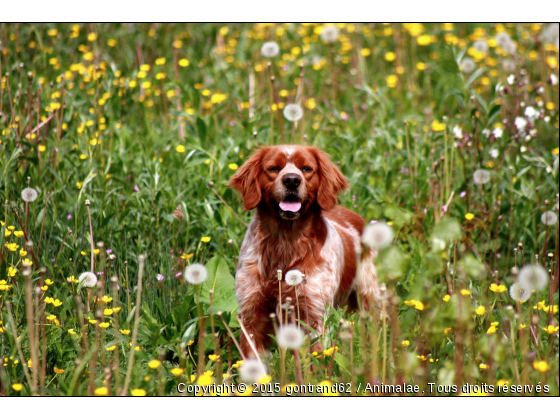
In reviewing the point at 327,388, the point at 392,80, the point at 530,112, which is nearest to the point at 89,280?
the point at 327,388

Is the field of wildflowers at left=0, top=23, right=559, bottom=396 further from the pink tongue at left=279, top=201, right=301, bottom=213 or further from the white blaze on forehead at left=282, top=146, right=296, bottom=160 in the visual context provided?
the white blaze on forehead at left=282, top=146, right=296, bottom=160

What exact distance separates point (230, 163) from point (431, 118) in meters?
1.95

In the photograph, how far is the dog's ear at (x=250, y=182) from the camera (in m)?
3.27

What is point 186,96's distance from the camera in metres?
4.87

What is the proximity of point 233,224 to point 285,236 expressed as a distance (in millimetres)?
669

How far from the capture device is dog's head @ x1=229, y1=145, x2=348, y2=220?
3.16 meters

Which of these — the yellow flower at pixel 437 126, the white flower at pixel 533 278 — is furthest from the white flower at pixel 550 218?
the white flower at pixel 533 278

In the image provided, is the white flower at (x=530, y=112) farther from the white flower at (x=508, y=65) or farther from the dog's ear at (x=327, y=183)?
the dog's ear at (x=327, y=183)

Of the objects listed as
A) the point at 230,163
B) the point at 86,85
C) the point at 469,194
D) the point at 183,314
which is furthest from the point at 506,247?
the point at 86,85

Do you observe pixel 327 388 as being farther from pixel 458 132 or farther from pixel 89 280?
pixel 458 132

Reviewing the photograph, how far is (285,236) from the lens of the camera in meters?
3.30

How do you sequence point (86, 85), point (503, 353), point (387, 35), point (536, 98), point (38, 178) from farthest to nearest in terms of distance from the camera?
point (387, 35) → point (86, 85) → point (536, 98) → point (38, 178) → point (503, 353)

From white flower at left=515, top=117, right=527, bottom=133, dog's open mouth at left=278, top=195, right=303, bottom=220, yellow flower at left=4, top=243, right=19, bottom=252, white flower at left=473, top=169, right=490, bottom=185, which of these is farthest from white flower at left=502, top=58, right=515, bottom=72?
yellow flower at left=4, top=243, right=19, bottom=252
